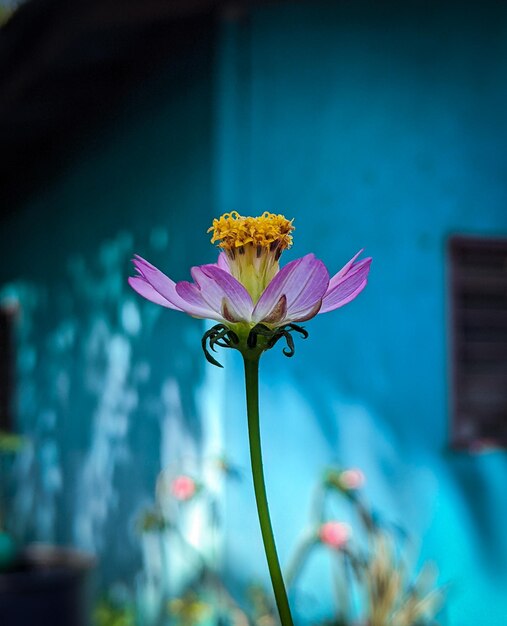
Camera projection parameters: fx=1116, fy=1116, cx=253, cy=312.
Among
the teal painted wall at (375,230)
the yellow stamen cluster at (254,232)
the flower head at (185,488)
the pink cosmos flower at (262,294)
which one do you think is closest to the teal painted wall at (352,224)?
the teal painted wall at (375,230)

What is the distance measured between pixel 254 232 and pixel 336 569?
376cm

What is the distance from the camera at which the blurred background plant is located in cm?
411

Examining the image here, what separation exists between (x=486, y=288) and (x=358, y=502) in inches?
40.3

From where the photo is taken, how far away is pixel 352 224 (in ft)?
13.9

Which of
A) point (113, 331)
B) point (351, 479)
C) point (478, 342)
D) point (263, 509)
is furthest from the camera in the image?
point (113, 331)

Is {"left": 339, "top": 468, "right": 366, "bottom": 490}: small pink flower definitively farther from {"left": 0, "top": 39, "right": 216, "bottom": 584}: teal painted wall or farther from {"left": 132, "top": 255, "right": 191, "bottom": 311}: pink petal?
{"left": 132, "top": 255, "right": 191, "bottom": 311}: pink petal

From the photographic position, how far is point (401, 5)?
443cm

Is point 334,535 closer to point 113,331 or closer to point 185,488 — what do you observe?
point 185,488

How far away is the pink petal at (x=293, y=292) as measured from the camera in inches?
19.9

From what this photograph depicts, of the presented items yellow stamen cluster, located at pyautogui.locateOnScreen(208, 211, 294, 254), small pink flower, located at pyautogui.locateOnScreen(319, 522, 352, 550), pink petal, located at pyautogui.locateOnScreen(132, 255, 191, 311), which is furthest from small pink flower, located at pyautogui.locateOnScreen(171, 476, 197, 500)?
pink petal, located at pyautogui.locateOnScreen(132, 255, 191, 311)

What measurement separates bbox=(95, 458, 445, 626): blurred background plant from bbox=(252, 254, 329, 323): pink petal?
11.8ft

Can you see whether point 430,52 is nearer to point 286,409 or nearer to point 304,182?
point 304,182

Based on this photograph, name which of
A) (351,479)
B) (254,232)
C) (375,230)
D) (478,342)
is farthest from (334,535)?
(254,232)

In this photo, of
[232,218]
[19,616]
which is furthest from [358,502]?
[232,218]
